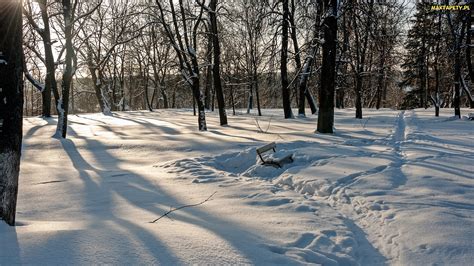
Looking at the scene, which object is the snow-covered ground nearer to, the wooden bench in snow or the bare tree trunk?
the wooden bench in snow

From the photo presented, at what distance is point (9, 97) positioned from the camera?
3336 millimetres

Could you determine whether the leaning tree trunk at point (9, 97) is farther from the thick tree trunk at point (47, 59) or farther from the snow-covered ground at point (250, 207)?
the thick tree trunk at point (47, 59)

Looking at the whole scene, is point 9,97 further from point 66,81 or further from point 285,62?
point 285,62

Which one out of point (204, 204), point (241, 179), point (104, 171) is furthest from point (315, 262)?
point (104, 171)

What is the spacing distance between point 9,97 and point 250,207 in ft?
9.78

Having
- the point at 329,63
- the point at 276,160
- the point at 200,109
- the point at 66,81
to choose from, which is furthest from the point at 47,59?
the point at 276,160

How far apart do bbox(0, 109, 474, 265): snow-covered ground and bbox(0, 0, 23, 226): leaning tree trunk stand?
1.23 feet

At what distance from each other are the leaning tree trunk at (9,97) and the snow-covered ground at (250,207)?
14.8 inches

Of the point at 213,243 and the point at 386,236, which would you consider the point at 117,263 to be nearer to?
the point at 213,243

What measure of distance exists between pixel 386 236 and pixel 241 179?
9.84ft

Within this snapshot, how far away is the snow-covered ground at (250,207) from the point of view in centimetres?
292

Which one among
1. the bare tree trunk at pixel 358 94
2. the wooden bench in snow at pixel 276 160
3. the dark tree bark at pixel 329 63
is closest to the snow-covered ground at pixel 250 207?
the wooden bench in snow at pixel 276 160

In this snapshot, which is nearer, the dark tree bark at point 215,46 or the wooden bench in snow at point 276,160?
the wooden bench in snow at point 276,160

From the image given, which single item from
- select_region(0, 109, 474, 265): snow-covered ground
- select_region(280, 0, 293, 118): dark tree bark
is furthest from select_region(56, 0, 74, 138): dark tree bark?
select_region(280, 0, 293, 118): dark tree bark
